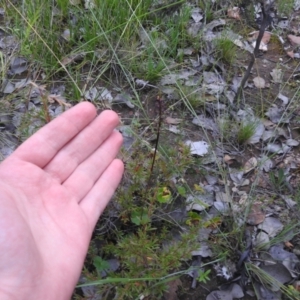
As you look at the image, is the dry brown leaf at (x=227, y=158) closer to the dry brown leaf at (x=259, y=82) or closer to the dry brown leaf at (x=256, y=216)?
the dry brown leaf at (x=256, y=216)

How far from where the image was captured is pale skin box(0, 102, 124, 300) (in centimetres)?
165

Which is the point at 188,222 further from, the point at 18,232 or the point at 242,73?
the point at 242,73

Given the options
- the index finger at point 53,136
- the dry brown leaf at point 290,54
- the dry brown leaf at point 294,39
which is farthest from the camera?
the dry brown leaf at point 294,39

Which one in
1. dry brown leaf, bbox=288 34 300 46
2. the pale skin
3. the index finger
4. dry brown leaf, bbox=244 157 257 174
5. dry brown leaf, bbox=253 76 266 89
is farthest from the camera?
dry brown leaf, bbox=288 34 300 46

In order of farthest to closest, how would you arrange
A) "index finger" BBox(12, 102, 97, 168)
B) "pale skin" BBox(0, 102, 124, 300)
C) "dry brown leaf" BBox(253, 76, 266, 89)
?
"dry brown leaf" BBox(253, 76, 266, 89) < "index finger" BBox(12, 102, 97, 168) < "pale skin" BBox(0, 102, 124, 300)

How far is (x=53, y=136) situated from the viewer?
2066mm

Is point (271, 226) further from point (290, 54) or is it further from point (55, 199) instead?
point (290, 54)

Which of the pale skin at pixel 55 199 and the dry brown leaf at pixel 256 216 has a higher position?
the pale skin at pixel 55 199

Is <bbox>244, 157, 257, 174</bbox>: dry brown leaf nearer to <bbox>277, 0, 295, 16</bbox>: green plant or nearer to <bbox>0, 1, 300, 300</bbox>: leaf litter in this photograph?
<bbox>0, 1, 300, 300</bbox>: leaf litter

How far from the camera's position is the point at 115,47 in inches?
116

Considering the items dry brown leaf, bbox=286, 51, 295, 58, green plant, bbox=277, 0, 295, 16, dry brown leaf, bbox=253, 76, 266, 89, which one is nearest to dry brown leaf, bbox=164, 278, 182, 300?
dry brown leaf, bbox=253, 76, 266, 89

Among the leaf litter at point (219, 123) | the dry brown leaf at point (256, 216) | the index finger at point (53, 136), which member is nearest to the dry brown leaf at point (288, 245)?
the leaf litter at point (219, 123)

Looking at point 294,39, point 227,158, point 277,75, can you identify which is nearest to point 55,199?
point 227,158

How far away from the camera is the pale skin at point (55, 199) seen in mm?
1651
